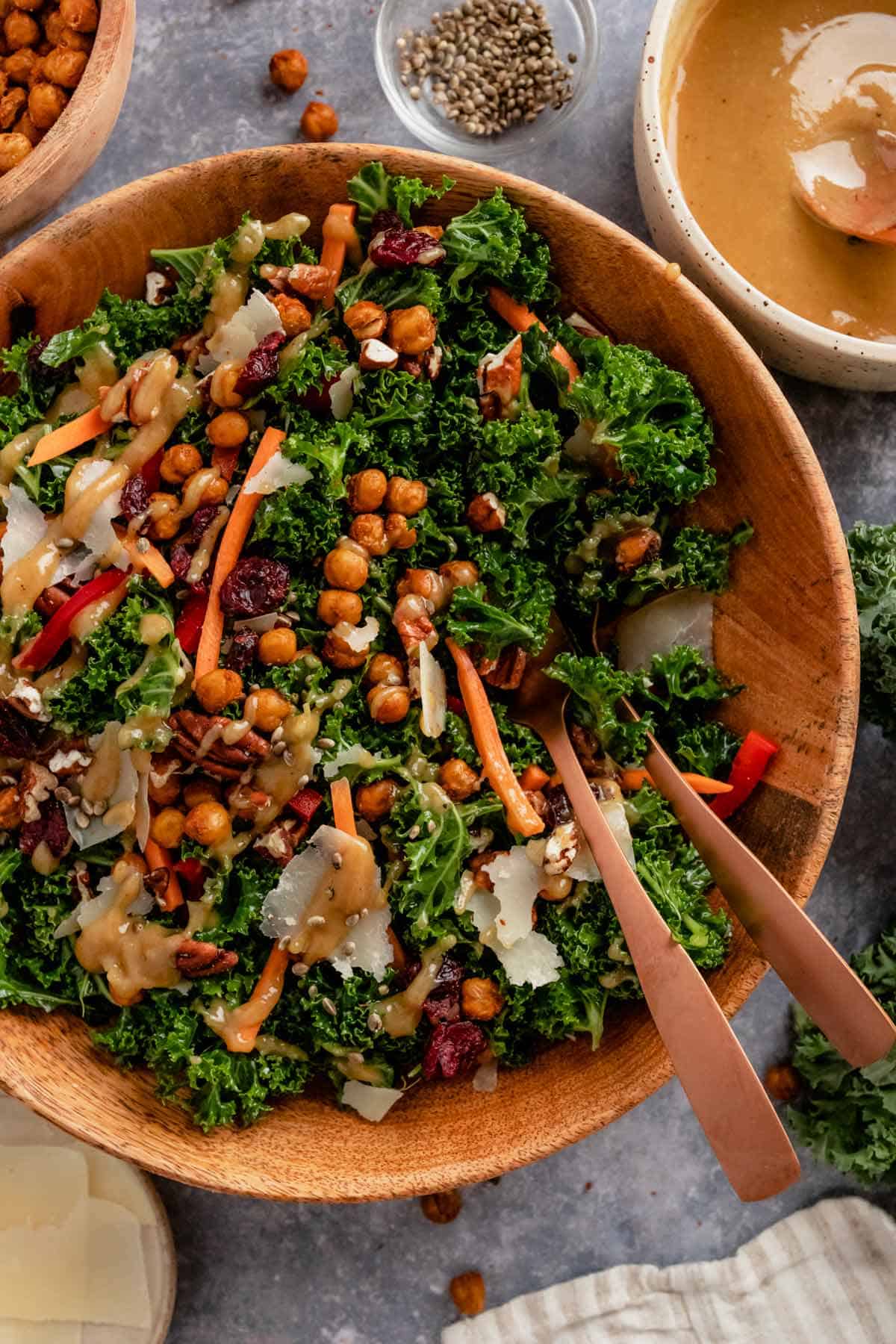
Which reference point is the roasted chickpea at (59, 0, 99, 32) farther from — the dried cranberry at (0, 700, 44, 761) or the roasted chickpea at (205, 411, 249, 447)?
the dried cranberry at (0, 700, 44, 761)

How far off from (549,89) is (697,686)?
5.87 feet

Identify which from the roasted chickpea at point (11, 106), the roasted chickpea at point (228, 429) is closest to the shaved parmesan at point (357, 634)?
the roasted chickpea at point (228, 429)

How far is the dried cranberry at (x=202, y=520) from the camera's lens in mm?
2744

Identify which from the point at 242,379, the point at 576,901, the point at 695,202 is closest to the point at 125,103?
the point at 242,379

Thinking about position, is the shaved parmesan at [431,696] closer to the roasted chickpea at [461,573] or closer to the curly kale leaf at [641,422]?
the roasted chickpea at [461,573]

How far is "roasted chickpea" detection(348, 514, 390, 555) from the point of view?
8.80 feet

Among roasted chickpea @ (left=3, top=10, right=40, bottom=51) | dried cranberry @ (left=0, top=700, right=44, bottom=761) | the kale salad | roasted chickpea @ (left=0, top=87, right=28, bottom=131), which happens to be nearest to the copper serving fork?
the kale salad

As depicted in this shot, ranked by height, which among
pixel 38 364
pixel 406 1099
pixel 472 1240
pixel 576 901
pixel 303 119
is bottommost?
pixel 472 1240

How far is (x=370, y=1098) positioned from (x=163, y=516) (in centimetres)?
137

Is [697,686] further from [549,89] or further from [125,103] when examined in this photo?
[125,103]

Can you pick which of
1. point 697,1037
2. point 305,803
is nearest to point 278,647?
point 305,803

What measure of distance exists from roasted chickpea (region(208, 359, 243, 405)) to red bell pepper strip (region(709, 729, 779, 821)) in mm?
1375

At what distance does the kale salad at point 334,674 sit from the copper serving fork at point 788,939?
0.07m

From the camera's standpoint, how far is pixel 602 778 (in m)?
2.80
